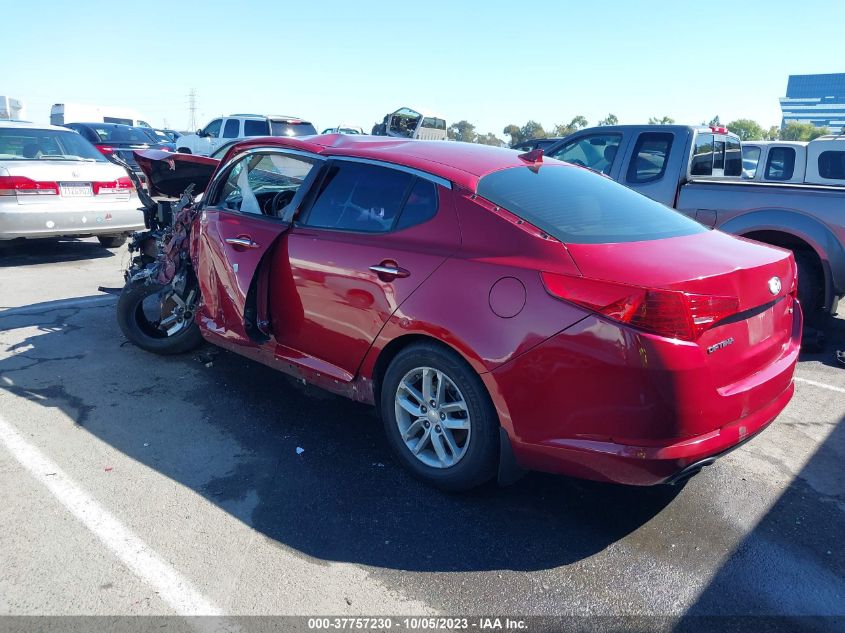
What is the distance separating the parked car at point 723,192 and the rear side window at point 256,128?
12.1m

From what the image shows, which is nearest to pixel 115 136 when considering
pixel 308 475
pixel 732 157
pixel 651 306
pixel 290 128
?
pixel 290 128

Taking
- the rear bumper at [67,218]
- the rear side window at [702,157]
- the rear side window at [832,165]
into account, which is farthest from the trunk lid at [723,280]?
the rear side window at [832,165]

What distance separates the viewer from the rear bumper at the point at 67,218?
7.84 metres

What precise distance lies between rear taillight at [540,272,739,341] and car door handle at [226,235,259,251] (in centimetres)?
217

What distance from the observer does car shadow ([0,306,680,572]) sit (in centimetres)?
306

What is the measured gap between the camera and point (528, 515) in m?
3.30

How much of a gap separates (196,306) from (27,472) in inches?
69.7

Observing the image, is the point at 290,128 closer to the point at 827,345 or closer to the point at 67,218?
the point at 67,218

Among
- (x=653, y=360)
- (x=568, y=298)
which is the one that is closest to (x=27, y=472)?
(x=568, y=298)

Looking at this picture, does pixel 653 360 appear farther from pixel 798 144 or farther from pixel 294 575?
pixel 798 144

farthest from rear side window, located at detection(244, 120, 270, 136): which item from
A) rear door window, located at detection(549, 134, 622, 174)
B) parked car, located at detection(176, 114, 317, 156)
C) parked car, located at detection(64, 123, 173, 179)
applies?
rear door window, located at detection(549, 134, 622, 174)

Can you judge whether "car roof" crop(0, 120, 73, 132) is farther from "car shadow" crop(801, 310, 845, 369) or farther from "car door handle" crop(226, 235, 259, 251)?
"car shadow" crop(801, 310, 845, 369)

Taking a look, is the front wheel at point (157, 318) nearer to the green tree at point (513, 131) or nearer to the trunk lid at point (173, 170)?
the trunk lid at point (173, 170)

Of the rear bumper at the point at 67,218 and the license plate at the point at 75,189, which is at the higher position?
the license plate at the point at 75,189
